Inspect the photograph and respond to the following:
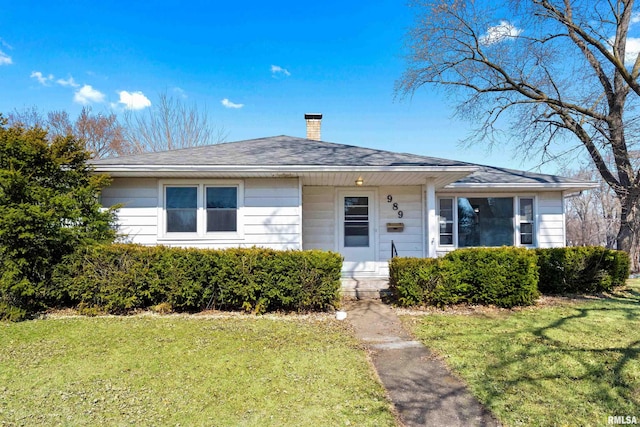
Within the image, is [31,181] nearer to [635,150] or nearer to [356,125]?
[356,125]

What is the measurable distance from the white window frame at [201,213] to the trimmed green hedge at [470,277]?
374cm

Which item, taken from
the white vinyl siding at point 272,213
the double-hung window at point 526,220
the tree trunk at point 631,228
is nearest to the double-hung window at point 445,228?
the double-hung window at point 526,220

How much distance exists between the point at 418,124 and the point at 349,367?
47.0 ft

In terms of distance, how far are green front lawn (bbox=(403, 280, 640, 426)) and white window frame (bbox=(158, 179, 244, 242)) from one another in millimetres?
4153

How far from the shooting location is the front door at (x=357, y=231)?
941 cm

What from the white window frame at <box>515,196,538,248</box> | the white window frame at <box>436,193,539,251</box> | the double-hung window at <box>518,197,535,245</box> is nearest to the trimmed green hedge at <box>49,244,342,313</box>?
the white window frame at <box>436,193,539,251</box>

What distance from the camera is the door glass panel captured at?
9461 millimetres

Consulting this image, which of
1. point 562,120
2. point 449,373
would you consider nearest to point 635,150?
point 562,120

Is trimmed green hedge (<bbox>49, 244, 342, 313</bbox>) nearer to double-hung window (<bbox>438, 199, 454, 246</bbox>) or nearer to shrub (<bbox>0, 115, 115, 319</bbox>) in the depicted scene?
shrub (<bbox>0, 115, 115, 319</bbox>)

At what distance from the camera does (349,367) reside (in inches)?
149

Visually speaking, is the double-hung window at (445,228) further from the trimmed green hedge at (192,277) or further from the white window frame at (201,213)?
the white window frame at (201,213)

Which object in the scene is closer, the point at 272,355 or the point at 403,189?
the point at 272,355

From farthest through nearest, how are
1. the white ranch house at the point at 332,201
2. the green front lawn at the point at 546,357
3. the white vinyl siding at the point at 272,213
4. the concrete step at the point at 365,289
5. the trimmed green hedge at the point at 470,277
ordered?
the white vinyl siding at the point at 272,213 < the white ranch house at the point at 332,201 < the concrete step at the point at 365,289 < the trimmed green hedge at the point at 470,277 < the green front lawn at the point at 546,357

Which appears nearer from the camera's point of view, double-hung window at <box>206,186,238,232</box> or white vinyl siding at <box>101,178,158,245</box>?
white vinyl siding at <box>101,178,158,245</box>
